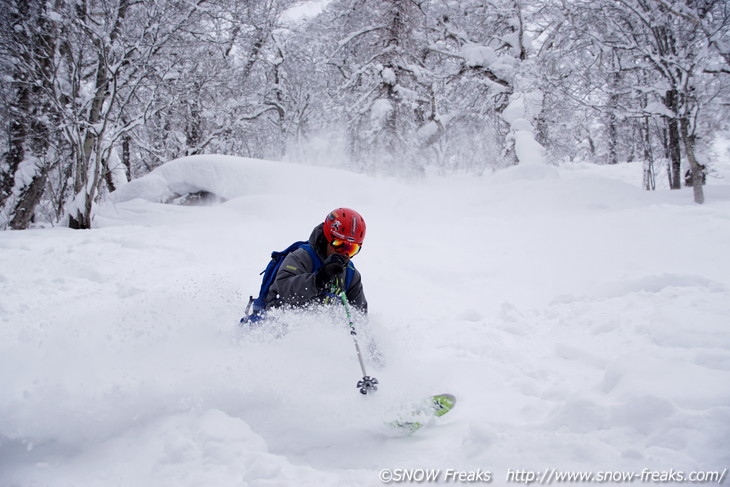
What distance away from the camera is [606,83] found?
11625 mm

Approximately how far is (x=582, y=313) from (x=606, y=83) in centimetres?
978

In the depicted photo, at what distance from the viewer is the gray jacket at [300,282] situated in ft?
11.5

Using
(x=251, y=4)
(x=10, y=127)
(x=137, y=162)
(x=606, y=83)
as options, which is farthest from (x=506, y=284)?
(x=137, y=162)

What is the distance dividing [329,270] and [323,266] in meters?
0.06

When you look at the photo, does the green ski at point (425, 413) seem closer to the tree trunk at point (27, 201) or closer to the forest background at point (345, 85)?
the forest background at point (345, 85)

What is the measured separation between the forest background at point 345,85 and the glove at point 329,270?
7.65 m

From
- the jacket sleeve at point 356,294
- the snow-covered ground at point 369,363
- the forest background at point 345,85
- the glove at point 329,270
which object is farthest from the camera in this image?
the forest background at point 345,85

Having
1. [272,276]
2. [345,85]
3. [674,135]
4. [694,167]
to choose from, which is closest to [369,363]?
[272,276]

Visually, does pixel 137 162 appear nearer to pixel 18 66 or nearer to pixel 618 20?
pixel 18 66

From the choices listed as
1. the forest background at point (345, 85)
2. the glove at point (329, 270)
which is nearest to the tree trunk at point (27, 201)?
the forest background at point (345, 85)

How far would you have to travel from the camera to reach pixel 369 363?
368 centimetres

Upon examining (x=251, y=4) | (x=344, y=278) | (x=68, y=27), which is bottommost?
(x=344, y=278)

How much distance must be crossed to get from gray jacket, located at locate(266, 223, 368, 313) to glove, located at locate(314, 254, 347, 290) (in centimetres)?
6

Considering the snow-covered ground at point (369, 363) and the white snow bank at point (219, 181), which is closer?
the snow-covered ground at point (369, 363)
